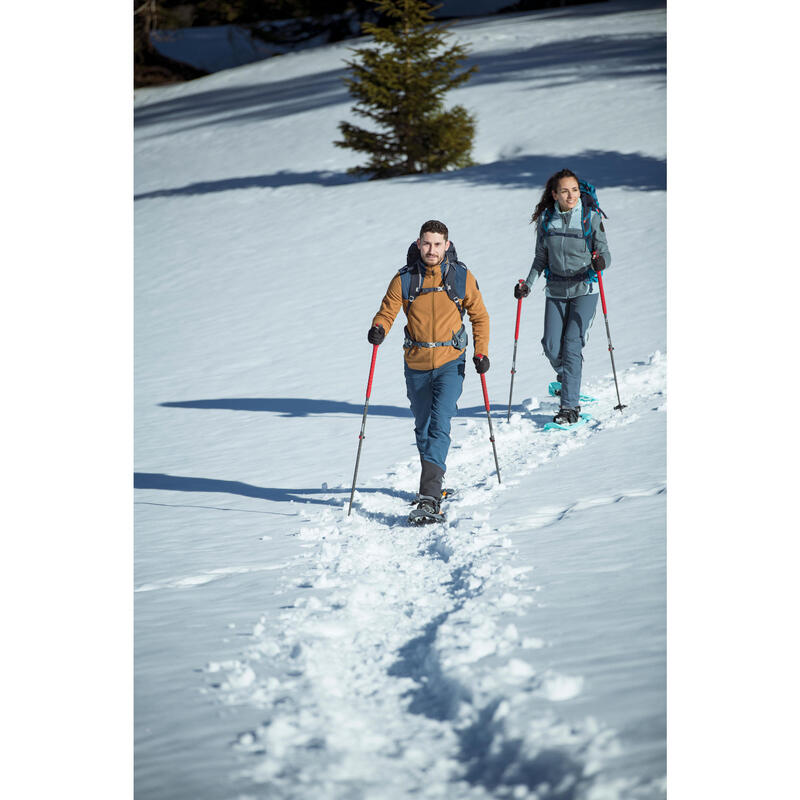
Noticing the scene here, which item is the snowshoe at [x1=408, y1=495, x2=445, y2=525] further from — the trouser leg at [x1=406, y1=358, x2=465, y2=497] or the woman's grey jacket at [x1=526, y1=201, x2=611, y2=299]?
the woman's grey jacket at [x1=526, y1=201, x2=611, y2=299]

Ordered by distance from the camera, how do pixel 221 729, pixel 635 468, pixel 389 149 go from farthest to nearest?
pixel 389 149
pixel 635 468
pixel 221 729

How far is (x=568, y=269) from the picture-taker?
6.16 metres

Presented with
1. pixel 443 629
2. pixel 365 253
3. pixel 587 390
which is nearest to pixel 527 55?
pixel 365 253

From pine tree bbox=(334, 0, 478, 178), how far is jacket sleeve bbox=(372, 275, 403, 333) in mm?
10344

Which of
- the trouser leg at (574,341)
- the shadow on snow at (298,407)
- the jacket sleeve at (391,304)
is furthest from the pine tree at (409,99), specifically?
the jacket sleeve at (391,304)

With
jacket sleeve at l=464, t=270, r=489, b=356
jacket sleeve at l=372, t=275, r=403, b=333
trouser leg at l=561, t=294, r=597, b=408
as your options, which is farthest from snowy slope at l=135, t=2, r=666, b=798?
jacket sleeve at l=372, t=275, r=403, b=333

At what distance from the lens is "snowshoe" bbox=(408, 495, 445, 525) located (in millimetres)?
4680

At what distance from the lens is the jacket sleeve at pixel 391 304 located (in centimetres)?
476

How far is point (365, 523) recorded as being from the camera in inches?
190

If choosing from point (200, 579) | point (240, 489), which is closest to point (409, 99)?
point (240, 489)
